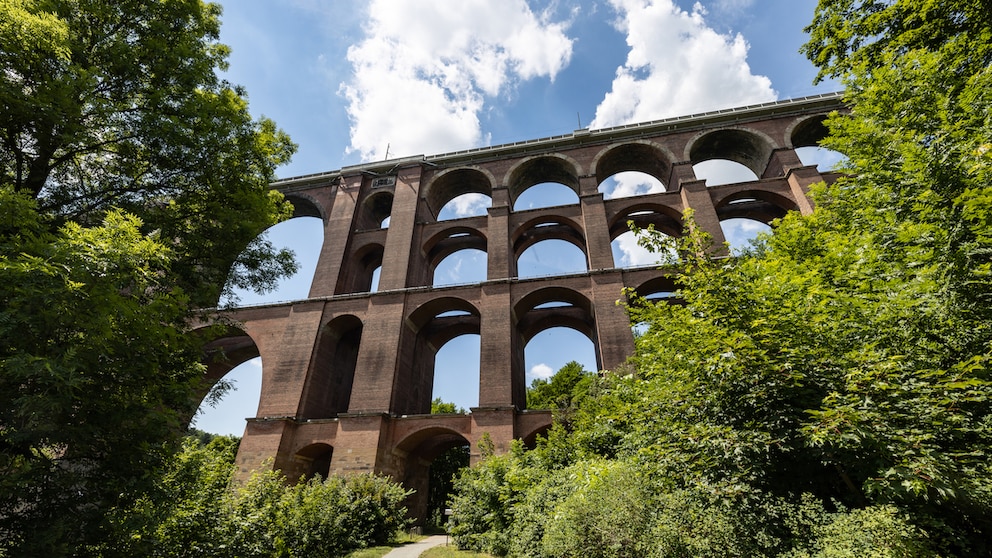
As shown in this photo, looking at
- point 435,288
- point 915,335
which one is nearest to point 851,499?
point 915,335

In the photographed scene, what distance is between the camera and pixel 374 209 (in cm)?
3052

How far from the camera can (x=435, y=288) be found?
23.2 meters

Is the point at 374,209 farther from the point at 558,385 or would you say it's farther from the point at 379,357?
the point at 558,385

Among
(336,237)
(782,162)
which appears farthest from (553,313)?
(782,162)

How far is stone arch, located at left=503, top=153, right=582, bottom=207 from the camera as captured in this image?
27.3 meters

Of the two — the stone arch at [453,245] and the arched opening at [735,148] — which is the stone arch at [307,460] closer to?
the stone arch at [453,245]

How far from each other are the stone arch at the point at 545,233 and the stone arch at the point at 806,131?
13.5m

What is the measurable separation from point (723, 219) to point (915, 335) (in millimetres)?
24462

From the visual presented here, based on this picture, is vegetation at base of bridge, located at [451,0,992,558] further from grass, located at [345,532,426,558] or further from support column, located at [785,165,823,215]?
support column, located at [785,165,823,215]

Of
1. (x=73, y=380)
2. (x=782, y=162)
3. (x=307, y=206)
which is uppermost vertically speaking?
(x=307, y=206)

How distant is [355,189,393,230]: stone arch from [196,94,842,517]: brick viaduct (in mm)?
154

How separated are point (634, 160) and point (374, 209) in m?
18.7

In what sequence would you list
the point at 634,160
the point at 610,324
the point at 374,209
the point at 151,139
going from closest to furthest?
the point at 151,139, the point at 610,324, the point at 634,160, the point at 374,209

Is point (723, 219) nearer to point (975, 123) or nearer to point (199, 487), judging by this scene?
point (975, 123)
